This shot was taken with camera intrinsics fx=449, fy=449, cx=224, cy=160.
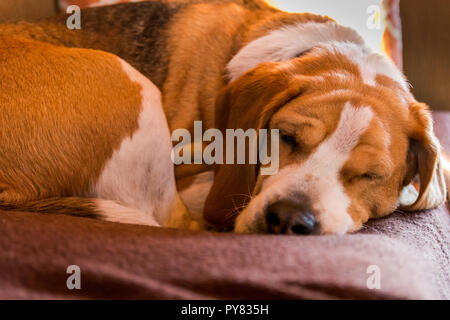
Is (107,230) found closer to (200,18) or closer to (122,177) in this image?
(122,177)

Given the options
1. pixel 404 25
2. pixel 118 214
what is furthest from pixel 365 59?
pixel 404 25

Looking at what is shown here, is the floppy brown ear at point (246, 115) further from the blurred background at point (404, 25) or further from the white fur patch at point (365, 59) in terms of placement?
the blurred background at point (404, 25)

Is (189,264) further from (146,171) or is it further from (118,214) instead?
(146,171)

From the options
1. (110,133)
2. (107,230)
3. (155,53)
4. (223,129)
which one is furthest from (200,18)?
(107,230)

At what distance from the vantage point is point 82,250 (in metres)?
0.93

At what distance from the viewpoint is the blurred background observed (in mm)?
2119

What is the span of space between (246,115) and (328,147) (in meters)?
0.31

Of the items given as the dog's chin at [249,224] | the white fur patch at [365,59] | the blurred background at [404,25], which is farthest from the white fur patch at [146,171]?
the blurred background at [404,25]

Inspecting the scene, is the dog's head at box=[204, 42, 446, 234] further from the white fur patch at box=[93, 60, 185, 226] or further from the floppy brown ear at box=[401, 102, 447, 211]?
the white fur patch at box=[93, 60, 185, 226]

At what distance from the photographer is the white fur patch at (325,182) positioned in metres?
1.22

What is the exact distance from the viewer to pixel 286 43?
5.63ft

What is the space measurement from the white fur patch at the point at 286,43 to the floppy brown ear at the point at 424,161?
1.38 ft

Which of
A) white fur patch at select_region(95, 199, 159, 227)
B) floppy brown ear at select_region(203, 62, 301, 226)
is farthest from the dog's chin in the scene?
white fur patch at select_region(95, 199, 159, 227)
